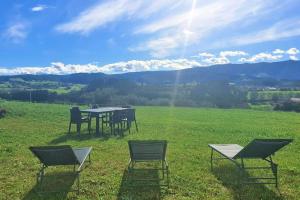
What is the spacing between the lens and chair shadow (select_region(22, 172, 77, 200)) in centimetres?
694

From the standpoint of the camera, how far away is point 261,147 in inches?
289

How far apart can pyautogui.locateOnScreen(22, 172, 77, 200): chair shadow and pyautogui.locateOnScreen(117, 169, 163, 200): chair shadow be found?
1.04m

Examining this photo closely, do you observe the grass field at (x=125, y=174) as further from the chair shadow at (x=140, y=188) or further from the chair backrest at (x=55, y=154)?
the chair backrest at (x=55, y=154)

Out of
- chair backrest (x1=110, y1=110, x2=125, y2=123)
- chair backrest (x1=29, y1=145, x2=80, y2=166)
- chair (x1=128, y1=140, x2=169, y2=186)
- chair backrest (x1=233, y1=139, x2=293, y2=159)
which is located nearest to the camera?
chair backrest (x1=29, y1=145, x2=80, y2=166)

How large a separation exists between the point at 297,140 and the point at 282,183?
749 cm

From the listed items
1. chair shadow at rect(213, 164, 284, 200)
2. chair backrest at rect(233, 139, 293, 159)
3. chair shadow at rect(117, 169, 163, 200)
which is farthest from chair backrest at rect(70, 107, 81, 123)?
chair backrest at rect(233, 139, 293, 159)

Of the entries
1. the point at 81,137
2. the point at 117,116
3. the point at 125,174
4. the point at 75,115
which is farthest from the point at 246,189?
the point at 75,115

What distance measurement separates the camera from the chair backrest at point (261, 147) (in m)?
7.15

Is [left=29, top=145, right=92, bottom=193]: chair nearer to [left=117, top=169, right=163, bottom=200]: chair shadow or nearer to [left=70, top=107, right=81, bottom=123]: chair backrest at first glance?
[left=117, top=169, right=163, bottom=200]: chair shadow

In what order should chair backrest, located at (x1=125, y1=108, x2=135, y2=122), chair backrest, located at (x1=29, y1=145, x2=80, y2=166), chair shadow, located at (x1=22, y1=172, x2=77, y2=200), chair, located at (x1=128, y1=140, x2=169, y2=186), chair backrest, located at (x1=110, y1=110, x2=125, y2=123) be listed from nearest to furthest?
chair backrest, located at (x1=29, y1=145, x2=80, y2=166)
chair shadow, located at (x1=22, y1=172, x2=77, y2=200)
chair, located at (x1=128, y1=140, x2=169, y2=186)
chair backrest, located at (x1=110, y1=110, x2=125, y2=123)
chair backrest, located at (x1=125, y1=108, x2=135, y2=122)

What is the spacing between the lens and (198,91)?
69688 millimetres

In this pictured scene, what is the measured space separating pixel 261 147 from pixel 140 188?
2.60 meters

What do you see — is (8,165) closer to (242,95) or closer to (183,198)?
(183,198)

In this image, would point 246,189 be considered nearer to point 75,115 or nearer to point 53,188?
point 53,188
